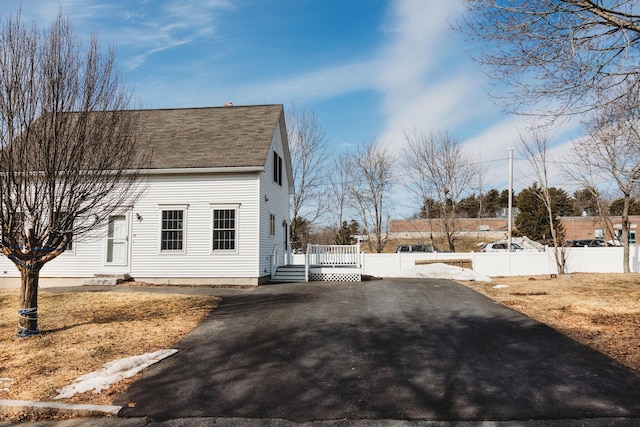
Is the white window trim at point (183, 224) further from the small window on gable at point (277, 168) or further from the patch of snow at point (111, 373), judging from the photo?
the patch of snow at point (111, 373)

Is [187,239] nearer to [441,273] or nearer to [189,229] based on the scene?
[189,229]

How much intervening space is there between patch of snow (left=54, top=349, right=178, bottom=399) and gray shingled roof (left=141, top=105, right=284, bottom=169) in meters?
9.63

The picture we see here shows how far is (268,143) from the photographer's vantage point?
16.5m

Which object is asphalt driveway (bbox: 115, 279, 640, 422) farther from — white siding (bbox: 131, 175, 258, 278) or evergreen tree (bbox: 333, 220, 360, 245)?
evergreen tree (bbox: 333, 220, 360, 245)

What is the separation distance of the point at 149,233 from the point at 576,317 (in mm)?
13862

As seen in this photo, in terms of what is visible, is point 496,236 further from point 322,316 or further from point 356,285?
point 322,316

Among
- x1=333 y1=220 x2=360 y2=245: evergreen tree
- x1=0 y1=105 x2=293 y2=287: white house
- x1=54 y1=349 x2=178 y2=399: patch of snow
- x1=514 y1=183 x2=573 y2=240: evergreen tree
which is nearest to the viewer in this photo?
x1=54 y1=349 x2=178 y2=399: patch of snow

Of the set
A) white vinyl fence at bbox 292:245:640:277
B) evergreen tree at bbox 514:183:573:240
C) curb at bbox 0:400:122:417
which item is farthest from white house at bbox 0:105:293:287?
evergreen tree at bbox 514:183:573:240

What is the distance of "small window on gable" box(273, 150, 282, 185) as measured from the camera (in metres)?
18.4

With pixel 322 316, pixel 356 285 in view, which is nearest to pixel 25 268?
pixel 322 316

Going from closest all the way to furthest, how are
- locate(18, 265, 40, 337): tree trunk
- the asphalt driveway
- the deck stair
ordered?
the asphalt driveway < locate(18, 265, 40, 337): tree trunk < the deck stair

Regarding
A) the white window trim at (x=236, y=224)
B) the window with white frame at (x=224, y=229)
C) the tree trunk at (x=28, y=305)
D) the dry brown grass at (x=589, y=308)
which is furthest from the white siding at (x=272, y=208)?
the tree trunk at (x=28, y=305)

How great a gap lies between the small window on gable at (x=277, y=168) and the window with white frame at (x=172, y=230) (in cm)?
442

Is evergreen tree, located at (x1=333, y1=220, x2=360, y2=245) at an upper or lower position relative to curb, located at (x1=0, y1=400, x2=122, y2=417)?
upper
